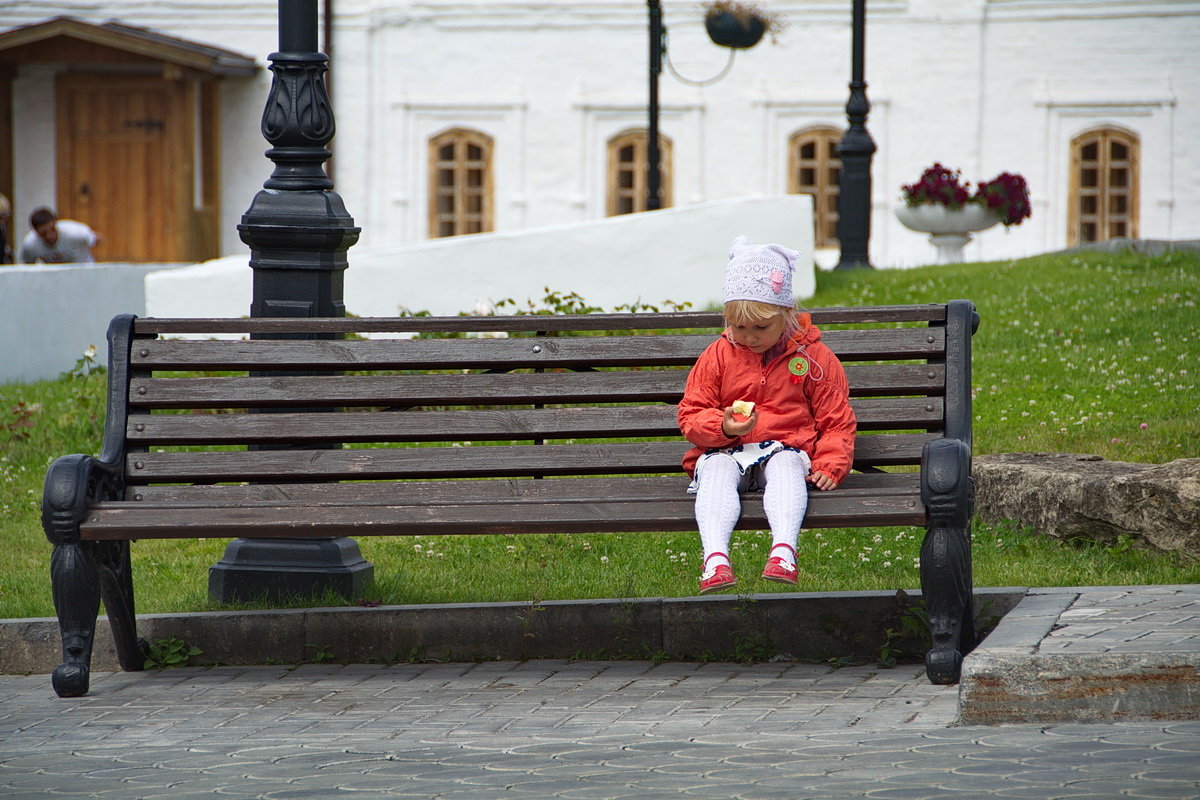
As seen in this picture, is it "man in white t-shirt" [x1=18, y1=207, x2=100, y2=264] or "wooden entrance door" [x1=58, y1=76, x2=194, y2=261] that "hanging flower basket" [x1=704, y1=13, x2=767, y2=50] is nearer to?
"man in white t-shirt" [x1=18, y1=207, x2=100, y2=264]

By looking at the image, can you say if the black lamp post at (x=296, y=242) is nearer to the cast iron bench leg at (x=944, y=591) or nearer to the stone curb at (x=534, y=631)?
the stone curb at (x=534, y=631)

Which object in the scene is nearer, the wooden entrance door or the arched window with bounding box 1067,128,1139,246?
the arched window with bounding box 1067,128,1139,246

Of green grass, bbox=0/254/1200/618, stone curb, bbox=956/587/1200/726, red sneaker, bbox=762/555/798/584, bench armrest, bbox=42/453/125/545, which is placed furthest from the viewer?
green grass, bbox=0/254/1200/618

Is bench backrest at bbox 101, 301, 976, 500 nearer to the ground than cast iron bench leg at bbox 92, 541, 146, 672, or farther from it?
farther from it

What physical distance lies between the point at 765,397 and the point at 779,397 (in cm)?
4

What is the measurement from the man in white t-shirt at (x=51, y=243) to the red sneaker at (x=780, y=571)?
14.0 meters

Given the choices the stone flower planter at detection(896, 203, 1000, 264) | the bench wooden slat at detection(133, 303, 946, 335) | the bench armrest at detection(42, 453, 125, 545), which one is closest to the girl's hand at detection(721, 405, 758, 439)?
the bench wooden slat at detection(133, 303, 946, 335)

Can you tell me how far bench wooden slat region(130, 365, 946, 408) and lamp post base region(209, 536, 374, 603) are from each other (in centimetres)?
64

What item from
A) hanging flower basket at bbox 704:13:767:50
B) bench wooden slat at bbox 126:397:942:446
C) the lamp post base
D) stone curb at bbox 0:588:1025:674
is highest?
hanging flower basket at bbox 704:13:767:50

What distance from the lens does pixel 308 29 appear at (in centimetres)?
600

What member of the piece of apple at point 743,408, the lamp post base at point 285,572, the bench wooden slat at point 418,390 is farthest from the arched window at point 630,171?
the piece of apple at point 743,408

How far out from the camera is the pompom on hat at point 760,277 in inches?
Answer: 192

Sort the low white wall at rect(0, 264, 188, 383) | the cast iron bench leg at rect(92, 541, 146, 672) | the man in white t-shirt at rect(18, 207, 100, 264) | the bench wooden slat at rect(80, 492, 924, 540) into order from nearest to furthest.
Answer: the bench wooden slat at rect(80, 492, 924, 540) < the cast iron bench leg at rect(92, 541, 146, 672) < the low white wall at rect(0, 264, 188, 383) < the man in white t-shirt at rect(18, 207, 100, 264)

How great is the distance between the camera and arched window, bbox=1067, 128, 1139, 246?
866 inches
